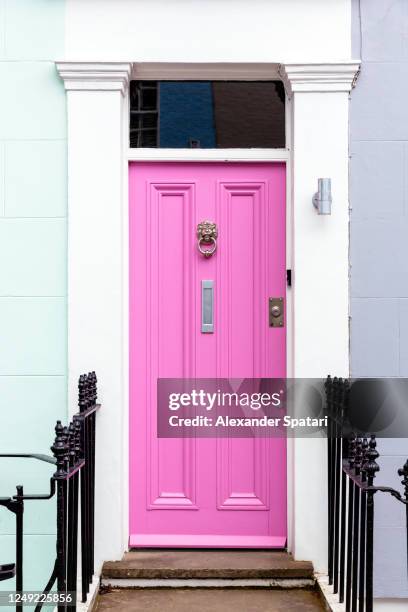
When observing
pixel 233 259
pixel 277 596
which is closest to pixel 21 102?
pixel 233 259

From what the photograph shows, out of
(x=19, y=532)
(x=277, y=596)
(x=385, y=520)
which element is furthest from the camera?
(x=385, y=520)

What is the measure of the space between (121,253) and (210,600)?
1875 mm

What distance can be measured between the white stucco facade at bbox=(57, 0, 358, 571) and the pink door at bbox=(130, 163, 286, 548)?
155mm

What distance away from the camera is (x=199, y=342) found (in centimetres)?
446

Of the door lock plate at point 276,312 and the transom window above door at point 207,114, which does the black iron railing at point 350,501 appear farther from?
the transom window above door at point 207,114

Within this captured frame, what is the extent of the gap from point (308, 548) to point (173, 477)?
2.77ft

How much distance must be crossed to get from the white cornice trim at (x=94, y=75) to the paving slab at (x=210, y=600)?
270 cm

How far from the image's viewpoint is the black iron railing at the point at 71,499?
325 centimetres

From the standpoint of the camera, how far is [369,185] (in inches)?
170

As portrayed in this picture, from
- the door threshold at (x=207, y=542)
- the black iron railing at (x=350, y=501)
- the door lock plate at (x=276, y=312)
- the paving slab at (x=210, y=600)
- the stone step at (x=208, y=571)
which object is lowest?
the paving slab at (x=210, y=600)

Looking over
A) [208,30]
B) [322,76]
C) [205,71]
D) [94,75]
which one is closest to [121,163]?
[94,75]

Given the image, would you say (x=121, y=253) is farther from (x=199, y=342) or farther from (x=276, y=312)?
(x=276, y=312)

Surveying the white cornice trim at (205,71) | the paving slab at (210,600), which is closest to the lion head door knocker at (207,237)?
the white cornice trim at (205,71)

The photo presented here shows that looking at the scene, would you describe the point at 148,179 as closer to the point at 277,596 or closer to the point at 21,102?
the point at 21,102
